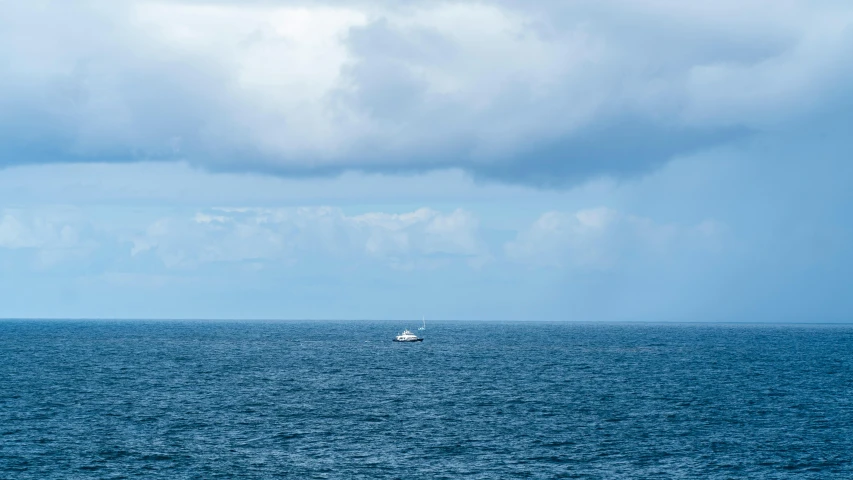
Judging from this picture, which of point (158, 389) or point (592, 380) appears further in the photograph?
point (592, 380)

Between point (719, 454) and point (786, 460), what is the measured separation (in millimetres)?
6011

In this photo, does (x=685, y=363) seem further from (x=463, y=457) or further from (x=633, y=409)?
(x=463, y=457)

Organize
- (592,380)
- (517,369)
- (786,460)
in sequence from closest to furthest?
(786,460)
(592,380)
(517,369)

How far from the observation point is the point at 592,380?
146 metres

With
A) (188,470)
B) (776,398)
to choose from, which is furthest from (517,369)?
(188,470)

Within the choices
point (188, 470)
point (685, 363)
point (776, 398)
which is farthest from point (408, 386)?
point (685, 363)

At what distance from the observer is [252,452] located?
270 feet

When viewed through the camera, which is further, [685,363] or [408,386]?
[685,363]

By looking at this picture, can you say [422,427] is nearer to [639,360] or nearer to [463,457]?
[463,457]

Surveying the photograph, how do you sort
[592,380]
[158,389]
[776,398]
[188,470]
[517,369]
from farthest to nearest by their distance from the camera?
[517,369] → [592,380] → [158,389] → [776,398] → [188,470]

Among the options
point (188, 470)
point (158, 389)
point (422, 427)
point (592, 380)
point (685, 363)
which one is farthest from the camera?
point (685, 363)

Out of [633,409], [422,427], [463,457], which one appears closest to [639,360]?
[633,409]

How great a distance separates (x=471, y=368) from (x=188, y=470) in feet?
337

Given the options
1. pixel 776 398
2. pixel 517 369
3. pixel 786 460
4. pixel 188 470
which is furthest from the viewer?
pixel 517 369
